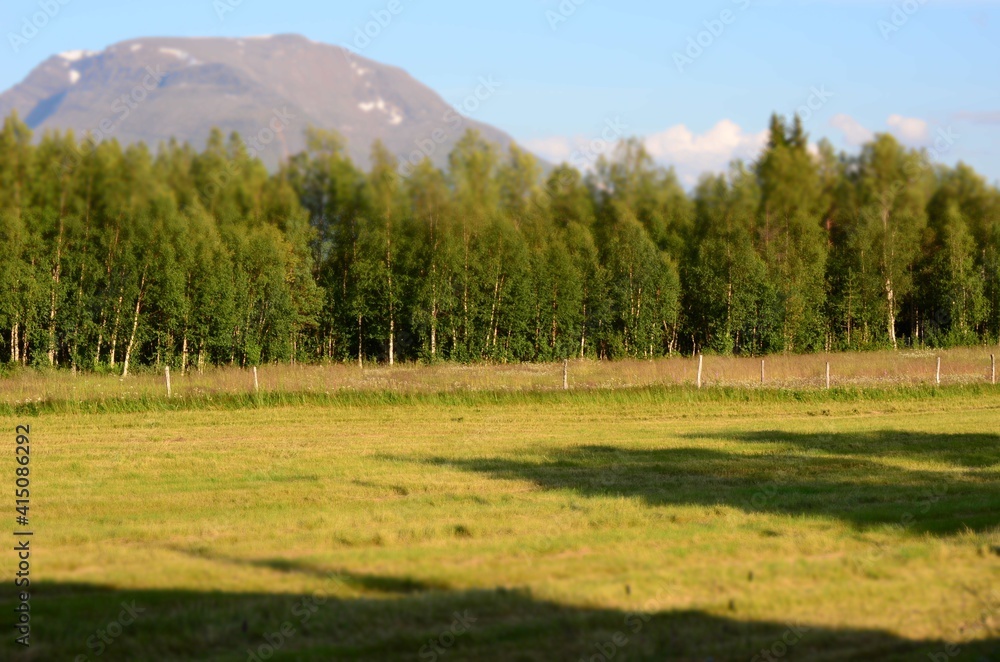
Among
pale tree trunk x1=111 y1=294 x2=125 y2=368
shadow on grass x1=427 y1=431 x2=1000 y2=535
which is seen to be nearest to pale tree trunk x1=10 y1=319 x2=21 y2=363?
pale tree trunk x1=111 y1=294 x2=125 y2=368

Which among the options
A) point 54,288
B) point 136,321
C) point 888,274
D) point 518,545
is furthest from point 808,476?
point 888,274

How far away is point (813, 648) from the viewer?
792 cm

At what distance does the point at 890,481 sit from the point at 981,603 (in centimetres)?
737

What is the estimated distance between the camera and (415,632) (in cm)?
826

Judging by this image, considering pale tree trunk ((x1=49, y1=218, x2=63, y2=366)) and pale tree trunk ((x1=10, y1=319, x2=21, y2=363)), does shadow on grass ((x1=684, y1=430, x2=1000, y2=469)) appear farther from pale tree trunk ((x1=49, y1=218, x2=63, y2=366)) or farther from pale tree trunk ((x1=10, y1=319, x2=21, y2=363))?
pale tree trunk ((x1=10, y1=319, x2=21, y2=363))

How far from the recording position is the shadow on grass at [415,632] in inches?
307

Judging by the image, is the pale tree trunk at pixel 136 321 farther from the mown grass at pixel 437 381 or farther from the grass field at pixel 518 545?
the grass field at pixel 518 545

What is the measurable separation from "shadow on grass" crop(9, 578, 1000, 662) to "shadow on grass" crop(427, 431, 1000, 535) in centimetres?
482

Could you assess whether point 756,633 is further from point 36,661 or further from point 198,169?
point 198,169

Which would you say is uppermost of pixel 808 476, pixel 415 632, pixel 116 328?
pixel 116 328

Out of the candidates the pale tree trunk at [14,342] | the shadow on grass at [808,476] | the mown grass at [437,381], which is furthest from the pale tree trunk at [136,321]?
the shadow on grass at [808,476]

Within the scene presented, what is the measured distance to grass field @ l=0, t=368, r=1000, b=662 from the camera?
26.8 ft

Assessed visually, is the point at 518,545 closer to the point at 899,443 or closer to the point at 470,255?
the point at 899,443

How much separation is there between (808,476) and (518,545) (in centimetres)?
727
